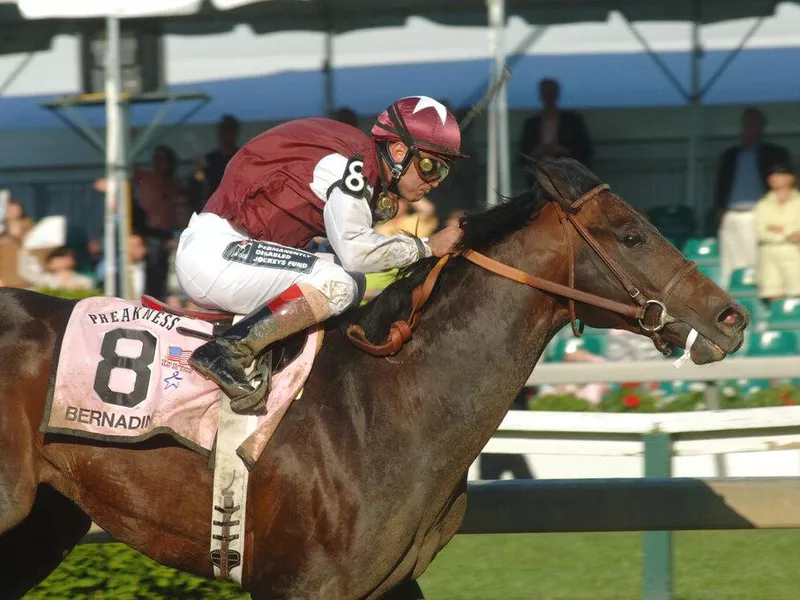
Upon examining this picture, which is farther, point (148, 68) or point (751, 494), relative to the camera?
point (148, 68)

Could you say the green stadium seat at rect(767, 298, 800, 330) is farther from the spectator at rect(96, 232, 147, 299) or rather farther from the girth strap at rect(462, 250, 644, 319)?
the girth strap at rect(462, 250, 644, 319)

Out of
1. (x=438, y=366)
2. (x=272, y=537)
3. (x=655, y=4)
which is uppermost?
(x=655, y=4)

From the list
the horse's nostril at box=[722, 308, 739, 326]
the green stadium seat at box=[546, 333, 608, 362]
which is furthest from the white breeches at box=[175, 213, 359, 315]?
the green stadium seat at box=[546, 333, 608, 362]

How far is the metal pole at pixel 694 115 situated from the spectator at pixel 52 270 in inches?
194

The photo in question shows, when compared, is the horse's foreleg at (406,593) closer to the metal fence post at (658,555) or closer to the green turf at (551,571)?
the green turf at (551,571)

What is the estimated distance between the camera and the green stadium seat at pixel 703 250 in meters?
10.7

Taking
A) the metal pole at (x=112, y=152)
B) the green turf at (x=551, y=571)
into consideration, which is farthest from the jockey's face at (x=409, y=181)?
the metal pole at (x=112, y=152)

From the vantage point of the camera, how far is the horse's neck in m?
4.43

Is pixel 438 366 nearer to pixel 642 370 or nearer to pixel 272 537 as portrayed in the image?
pixel 272 537

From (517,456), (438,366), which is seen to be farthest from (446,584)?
(438,366)

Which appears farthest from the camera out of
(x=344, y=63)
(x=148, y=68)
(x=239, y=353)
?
(x=344, y=63)

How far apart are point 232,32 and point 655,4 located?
398cm

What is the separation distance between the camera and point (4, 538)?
4.76 metres

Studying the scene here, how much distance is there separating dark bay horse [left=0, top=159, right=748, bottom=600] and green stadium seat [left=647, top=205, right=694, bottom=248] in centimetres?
667
